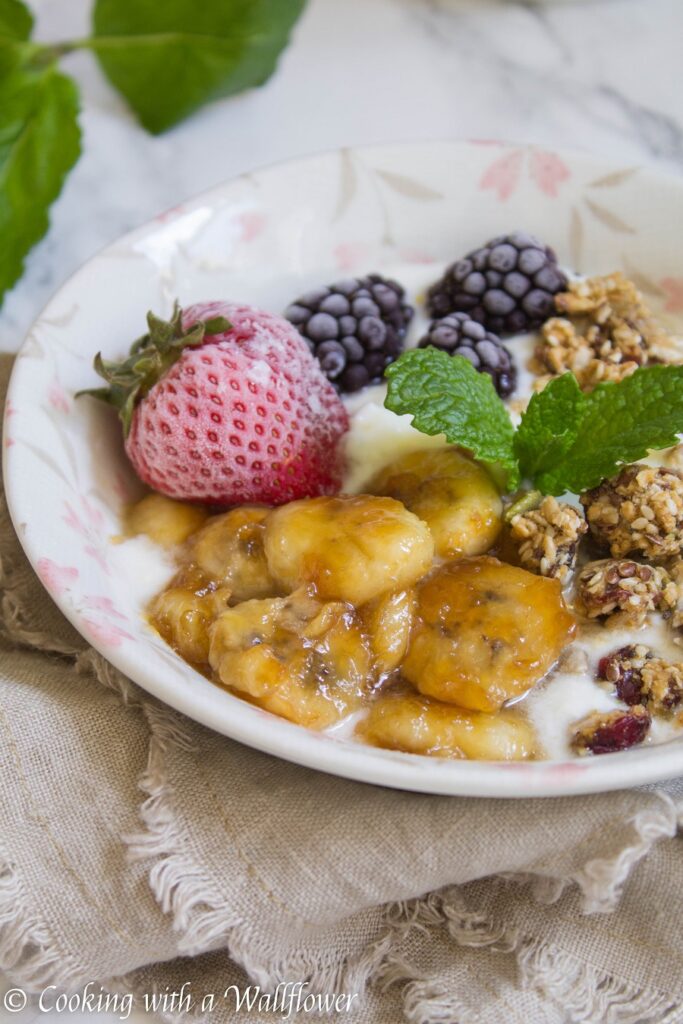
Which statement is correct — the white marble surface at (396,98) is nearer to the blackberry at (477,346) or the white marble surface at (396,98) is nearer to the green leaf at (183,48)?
the green leaf at (183,48)

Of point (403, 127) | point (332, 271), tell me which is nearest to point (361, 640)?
point (332, 271)

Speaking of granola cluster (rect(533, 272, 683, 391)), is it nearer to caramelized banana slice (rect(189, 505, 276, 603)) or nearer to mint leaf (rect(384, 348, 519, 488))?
mint leaf (rect(384, 348, 519, 488))

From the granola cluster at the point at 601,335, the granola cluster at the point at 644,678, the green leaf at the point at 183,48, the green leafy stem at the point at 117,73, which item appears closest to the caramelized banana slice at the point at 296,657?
the granola cluster at the point at 644,678

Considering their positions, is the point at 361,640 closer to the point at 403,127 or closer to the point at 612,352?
the point at 612,352

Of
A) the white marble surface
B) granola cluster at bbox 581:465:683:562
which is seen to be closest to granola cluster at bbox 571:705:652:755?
granola cluster at bbox 581:465:683:562

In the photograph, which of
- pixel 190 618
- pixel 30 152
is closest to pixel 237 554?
pixel 190 618

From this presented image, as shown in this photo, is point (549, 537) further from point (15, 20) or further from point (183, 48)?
point (15, 20)
